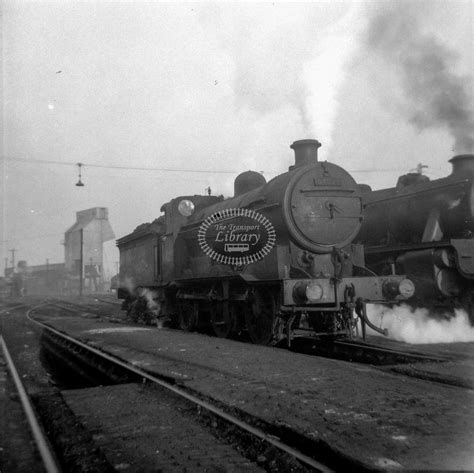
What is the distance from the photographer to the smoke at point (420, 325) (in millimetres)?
9086

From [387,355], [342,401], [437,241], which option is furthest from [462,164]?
[342,401]

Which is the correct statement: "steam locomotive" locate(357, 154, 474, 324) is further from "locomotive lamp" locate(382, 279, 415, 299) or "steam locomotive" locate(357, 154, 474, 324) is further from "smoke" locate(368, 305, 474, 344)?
"locomotive lamp" locate(382, 279, 415, 299)

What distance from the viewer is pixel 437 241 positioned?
9289 mm

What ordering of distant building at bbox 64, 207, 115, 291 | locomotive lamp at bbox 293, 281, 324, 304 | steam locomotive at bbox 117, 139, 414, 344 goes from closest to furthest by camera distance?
locomotive lamp at bbox 293, 281, 324, 304
steam locomotive at bbox 117, 139, 414, 344
distant building at bbox 64, 207, 115, 291

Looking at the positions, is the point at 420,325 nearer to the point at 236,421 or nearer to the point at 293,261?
the point at 293,261

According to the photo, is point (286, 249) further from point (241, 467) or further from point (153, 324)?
point (153, 324)

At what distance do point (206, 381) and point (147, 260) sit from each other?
735cm

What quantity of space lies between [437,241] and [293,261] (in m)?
3.05

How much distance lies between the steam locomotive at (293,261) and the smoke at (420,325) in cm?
129

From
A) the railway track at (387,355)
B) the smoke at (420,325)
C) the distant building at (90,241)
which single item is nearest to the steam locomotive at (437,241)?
the smoke at (420,325)

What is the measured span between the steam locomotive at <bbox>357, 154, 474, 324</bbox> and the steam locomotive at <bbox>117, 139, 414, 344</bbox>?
3.28ft

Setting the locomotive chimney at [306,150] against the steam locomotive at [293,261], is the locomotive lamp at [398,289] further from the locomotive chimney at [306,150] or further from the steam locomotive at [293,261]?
the locomotive chimney at [306,150]

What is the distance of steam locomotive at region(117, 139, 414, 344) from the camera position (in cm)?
778

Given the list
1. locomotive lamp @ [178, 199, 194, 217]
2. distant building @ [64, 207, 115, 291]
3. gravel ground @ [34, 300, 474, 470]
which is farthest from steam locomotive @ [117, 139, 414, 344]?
distant building @ [64, 207, 115, 291]
